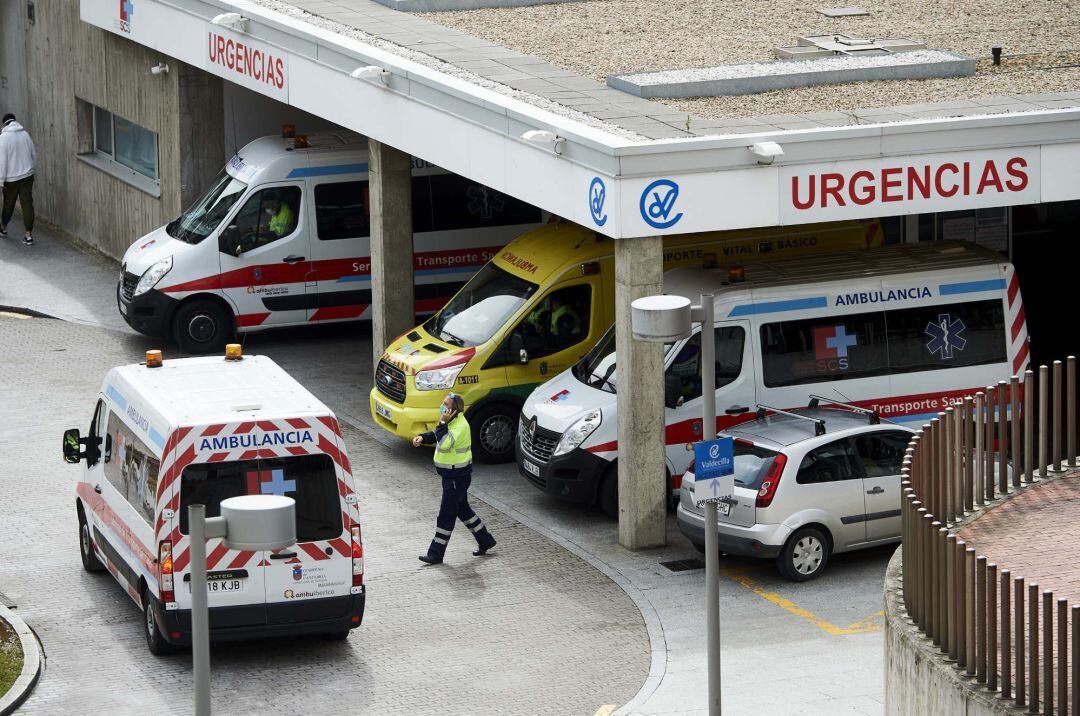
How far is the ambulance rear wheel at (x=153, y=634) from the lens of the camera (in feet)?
50.0

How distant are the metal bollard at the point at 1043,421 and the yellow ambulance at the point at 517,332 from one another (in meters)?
5.69

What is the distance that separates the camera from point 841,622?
1631cm

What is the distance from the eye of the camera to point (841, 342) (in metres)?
19.1

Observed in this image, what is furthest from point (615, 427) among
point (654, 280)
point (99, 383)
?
point (99, 383)

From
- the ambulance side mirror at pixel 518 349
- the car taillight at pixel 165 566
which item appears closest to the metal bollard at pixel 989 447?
the car taillight at pixel 165 566

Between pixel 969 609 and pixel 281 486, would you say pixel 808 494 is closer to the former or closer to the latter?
pixel 281 486

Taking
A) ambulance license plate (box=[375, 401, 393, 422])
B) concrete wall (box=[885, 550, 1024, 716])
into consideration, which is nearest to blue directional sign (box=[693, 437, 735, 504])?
concrete wall (box=[885, 550, 1024, 716])

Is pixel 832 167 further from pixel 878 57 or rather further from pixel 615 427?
pixel 878 57

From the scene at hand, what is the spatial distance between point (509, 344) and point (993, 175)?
5417 mm

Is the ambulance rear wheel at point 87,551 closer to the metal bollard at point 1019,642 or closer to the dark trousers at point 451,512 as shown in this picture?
the dark trousers at point 451,512

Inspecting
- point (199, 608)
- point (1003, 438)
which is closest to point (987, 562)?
point (1003, 438)

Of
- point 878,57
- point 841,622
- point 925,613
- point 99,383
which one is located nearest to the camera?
point 925,613

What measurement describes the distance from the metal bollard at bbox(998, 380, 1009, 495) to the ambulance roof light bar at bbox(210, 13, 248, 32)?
12495mm

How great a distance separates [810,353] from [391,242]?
5.56 m
